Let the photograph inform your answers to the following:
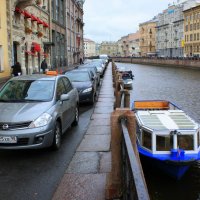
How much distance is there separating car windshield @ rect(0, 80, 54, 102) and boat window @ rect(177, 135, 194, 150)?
334 cm

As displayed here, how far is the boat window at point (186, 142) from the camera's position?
8750 millimetres

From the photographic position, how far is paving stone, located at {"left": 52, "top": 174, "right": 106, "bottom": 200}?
16.9 feet

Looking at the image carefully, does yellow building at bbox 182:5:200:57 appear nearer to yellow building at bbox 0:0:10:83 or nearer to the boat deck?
yellow building at bbox 0:0:10:83

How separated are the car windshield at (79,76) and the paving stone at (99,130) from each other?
6692 mm

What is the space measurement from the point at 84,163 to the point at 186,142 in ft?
10.4

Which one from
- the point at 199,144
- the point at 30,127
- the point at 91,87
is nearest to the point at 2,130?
the point at 30,127

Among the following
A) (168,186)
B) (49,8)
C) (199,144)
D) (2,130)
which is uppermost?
(49,8)

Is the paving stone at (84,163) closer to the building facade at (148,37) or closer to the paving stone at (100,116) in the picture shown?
the paving stone at (100,116)

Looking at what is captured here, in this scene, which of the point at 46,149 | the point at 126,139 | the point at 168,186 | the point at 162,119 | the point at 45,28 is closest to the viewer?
the point at 126,139

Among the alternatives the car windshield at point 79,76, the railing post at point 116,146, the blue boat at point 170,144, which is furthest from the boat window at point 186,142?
the car windshield at point 79,76

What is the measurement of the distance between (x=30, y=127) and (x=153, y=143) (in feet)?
11.0

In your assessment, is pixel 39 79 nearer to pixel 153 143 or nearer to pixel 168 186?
pixel 153 143

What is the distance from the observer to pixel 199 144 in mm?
9094

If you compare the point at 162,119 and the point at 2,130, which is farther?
the point at 162,119
